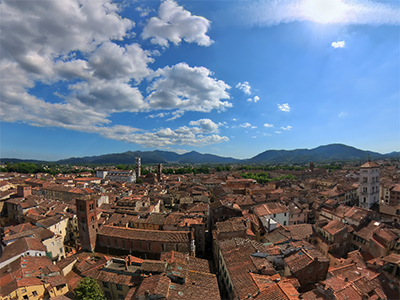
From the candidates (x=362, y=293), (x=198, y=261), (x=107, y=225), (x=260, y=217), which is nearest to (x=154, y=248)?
(x=198, y=261)

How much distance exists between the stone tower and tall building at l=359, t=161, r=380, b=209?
225 feet

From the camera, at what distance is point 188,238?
33.1 meters

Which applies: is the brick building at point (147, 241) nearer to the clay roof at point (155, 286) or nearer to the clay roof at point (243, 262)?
the clay roof at point (243, 262)

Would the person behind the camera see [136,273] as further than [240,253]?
No

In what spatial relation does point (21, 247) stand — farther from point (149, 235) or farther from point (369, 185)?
point (369, 185)

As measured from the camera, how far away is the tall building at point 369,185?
176 ft

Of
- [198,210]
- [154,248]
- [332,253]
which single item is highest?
[198,210]

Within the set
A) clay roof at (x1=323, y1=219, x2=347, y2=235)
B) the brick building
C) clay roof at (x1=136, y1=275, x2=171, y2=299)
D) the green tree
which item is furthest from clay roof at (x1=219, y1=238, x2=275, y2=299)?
Answer: clay roof at (x1=323, y1=219, x2=347, y2=235)

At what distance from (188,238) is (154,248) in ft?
19.8

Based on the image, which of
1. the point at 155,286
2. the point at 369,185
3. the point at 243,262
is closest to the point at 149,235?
the point at 155,286

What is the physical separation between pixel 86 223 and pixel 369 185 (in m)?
70.1

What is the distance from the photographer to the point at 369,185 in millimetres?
53719

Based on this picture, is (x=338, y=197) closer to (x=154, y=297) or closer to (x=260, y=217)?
(x=260, y=217)

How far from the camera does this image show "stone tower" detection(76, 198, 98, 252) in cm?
3522
